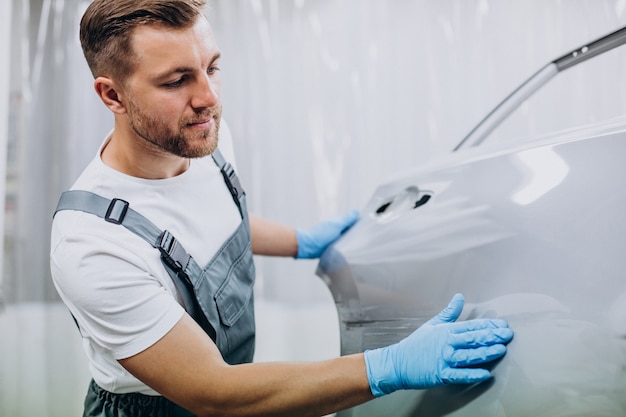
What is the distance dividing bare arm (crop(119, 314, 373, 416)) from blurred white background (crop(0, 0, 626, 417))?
1.98m

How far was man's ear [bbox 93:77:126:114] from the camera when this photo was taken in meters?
1.14

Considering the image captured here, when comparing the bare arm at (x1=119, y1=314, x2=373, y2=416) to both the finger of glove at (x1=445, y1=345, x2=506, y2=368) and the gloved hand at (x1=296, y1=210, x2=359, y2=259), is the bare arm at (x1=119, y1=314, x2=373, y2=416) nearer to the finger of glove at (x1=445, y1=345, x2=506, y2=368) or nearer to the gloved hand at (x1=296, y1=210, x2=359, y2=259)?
the finger of glove at (x1=445, y1=345, x2=506, y2=368)

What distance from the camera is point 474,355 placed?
0.80 metres

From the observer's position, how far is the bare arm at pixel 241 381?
3.07ft

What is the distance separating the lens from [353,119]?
3113 mm

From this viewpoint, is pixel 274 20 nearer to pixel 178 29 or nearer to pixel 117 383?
pixel 178 29

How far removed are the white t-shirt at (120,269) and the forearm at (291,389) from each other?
15cm

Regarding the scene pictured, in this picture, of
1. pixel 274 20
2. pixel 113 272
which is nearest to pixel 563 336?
pixel 113 272

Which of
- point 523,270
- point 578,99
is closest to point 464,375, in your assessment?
point 523,270

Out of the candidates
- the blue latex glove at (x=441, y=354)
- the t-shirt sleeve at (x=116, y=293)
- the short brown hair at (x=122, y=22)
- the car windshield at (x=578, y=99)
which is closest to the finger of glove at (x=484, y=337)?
the blue latex glove at (x=441, y=354)

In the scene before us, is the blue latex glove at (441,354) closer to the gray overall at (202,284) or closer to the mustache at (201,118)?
the gray overall at (202,284)

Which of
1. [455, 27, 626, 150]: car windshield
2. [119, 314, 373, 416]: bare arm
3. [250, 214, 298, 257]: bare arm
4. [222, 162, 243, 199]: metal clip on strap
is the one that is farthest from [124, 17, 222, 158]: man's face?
[455, 27, 626, 150]: car windshield

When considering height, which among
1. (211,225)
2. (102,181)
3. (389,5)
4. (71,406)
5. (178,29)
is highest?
(389,5)

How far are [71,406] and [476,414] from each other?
2.17 metres
